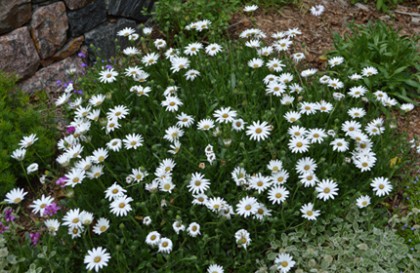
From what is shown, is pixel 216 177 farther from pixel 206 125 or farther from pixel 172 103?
pixel 172 103

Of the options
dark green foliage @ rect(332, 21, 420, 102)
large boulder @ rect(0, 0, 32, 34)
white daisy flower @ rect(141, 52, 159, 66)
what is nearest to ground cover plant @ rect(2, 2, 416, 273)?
white daisy flower @ rect(141, 52, 159, 66)

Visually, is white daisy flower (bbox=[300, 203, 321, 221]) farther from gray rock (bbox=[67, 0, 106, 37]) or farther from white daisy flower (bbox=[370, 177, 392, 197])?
gray rock (bbox=[67, 0, 106, 37])

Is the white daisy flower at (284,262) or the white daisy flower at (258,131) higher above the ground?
the white daisy flower at (258,131)

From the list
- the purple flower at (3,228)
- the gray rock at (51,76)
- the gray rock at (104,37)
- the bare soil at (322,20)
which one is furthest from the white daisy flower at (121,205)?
the bare soil at (322,20)

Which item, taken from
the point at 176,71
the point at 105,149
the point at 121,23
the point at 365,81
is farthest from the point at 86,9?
the point at 365,81

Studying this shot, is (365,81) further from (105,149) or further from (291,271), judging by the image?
(105,149)

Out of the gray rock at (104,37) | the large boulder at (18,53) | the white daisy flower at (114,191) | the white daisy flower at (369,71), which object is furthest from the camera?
the gray rock at (104,37)

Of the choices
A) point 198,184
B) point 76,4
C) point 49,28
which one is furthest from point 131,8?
point 198,184

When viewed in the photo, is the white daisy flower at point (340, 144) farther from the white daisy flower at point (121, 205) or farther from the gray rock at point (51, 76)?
the gray rock at point (51, 76)

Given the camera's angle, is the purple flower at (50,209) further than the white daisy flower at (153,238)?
Yes
